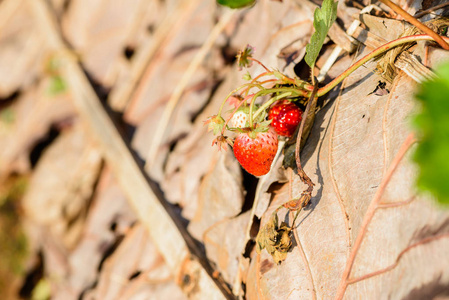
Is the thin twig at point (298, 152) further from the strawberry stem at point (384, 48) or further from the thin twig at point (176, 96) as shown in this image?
the thin twig at point (176, 96)

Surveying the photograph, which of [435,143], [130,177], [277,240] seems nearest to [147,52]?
[130,177]

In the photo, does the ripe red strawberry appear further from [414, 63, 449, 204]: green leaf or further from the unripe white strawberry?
[414, 63, 449, 204]: green leaf

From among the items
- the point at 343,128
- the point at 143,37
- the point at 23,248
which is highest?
the point at 343,128

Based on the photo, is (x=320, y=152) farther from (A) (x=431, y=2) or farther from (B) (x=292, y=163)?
(A) (x=431, y=2)

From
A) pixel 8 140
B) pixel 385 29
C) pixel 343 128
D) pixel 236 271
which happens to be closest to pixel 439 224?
pixel 343 128

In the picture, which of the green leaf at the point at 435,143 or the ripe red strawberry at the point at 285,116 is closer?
the green leaf at the point at 435,143

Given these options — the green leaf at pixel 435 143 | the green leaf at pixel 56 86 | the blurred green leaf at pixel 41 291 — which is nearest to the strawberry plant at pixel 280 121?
the green leaf at pixel 435 143

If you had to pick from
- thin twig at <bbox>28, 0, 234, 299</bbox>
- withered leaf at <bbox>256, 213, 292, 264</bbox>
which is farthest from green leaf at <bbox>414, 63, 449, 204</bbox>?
thin twig at <bbox>28, 0, 234, 299</bbox>
